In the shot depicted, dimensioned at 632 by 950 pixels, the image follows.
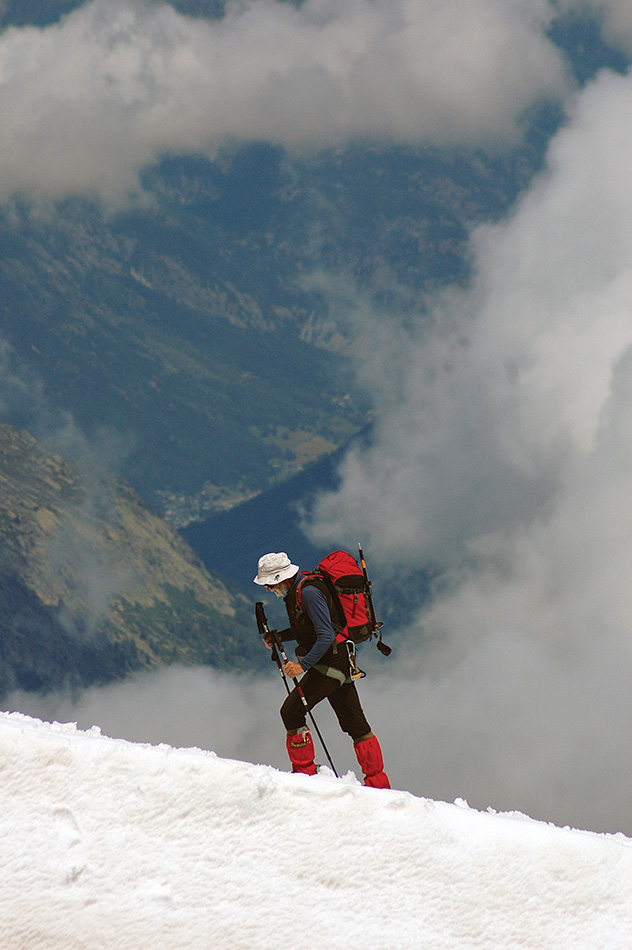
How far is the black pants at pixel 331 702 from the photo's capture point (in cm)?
1359

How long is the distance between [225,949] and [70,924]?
1.47 metres

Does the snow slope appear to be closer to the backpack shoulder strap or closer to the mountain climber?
the mountain climber

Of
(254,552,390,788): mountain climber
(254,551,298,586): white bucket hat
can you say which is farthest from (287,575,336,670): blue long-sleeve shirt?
(254,551,298,586): white bucket hat

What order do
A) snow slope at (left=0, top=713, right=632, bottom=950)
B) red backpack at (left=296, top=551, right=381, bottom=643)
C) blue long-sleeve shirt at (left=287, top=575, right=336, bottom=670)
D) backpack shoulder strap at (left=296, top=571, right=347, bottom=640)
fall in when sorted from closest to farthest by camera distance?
snow slope at (left=0, top=713, right=632, bottom=950)
blue long-sleeve shirt at (left=287, top=575, right=336, bottom=670)
backpack shoulder strap at (left=296, top=571, right=347, bottom=640)
red backpack at (left=296, top=551, right=381, bottom=643)

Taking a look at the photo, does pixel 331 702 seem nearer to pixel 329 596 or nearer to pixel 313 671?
pixel 313 671

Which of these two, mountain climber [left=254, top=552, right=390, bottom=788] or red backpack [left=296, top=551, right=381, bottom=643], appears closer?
mountain climber [left=254, top=552, right=390, bottom=788]

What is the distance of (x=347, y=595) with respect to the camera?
537 inches

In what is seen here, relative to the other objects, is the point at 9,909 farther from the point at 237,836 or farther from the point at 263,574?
the point at 263,574

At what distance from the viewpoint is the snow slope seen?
8.09 metres

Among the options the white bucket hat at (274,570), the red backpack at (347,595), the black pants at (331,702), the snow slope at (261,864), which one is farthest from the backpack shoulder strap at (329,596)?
the snow slope at (261,864)

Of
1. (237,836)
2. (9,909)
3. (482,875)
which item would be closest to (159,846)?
(237,836)

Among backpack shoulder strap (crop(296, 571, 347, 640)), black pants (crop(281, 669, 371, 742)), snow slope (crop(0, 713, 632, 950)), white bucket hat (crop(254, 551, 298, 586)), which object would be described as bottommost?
snow slope (crop(0, 713, 632, 950))

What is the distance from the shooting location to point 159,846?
8836mm

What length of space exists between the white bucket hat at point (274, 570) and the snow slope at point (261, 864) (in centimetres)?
370
